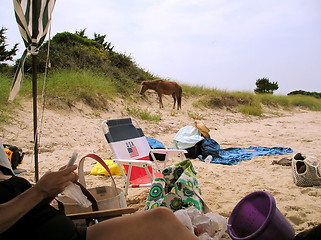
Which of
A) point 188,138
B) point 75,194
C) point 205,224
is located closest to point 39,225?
point 75,194

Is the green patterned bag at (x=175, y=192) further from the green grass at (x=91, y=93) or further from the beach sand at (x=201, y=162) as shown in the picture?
the green grass at (x=91, y=93)

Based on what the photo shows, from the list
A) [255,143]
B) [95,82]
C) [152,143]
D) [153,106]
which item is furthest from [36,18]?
[153,106]

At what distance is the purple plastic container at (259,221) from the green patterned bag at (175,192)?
14.0 inches

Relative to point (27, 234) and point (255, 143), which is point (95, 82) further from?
point (27, 234)

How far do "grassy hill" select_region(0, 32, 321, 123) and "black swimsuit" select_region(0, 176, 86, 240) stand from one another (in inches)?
169

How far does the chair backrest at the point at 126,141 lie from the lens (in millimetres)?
3738

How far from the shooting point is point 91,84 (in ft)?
30.8

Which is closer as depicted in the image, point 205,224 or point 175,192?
point 205,224

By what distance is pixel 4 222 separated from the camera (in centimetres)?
118

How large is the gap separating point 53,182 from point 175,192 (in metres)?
1.30

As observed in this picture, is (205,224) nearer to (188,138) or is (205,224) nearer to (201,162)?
(201,162)

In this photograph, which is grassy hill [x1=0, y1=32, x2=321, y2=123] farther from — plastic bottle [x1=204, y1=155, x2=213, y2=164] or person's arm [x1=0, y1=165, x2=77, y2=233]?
person's arm [x1=0, y1=165, x2=77, y2=233]

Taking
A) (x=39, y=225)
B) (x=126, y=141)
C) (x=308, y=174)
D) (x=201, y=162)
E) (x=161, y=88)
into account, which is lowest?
(x=201, y=162)

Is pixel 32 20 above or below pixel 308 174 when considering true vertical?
above
